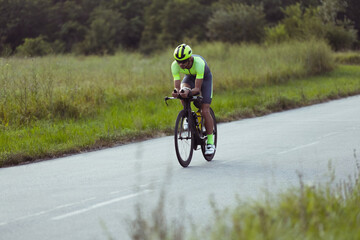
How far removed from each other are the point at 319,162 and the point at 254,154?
1432mm

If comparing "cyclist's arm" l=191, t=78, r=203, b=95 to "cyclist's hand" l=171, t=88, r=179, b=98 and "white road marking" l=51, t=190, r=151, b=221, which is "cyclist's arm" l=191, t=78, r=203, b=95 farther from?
"white road marking" l=51, t=190, r=151, b=221

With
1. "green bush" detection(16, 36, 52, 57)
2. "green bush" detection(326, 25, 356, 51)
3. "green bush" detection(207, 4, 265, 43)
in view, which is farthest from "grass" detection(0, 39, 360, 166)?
"green bush" detection(207, 4, 265, 43)

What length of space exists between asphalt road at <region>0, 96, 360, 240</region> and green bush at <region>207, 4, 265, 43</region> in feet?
166

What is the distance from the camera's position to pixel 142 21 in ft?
280

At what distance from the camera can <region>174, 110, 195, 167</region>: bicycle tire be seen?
1026 centimetres

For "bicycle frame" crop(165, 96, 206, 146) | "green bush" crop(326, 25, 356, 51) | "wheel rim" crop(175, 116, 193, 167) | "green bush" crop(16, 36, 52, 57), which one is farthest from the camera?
Answer: "green bush" crop(326, 25, 356, 51)

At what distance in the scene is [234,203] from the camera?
7.45m

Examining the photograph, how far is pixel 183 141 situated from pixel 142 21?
76253 millimetres

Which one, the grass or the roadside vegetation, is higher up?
the roadside vegetation

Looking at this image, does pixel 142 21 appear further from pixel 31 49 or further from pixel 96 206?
pixel 96 206

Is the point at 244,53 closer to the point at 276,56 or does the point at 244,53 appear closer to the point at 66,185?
the point at 276,56

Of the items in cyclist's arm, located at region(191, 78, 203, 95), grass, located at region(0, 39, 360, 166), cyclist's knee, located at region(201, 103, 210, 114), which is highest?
cyclist's arm, located at region(191, 78, 203, 95)

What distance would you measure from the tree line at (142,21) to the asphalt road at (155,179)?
49.8 meters

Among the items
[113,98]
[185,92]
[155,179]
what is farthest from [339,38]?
[155,179]
